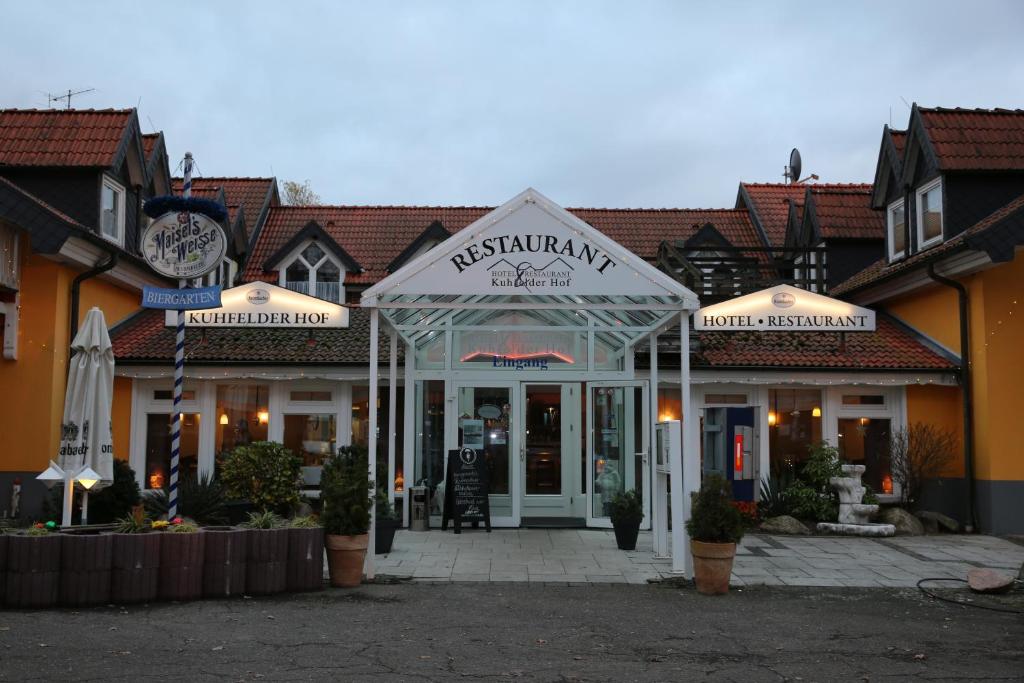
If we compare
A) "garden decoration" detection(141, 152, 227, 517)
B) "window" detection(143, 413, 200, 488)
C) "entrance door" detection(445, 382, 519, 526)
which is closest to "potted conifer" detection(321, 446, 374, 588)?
"garden decoration" detection(141, 152, 227, 517)

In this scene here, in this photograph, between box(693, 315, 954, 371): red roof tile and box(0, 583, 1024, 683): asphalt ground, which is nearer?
box(0, 583, 1024, 683): asphalt ground

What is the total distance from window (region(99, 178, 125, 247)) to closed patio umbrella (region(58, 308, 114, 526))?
5.37 m

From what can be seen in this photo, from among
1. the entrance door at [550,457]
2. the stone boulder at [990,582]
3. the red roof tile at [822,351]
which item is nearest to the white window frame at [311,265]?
the entrance door at [550,457]

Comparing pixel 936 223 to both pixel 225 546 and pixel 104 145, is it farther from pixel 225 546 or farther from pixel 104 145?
pixel 104 145

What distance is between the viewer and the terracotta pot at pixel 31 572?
8.60m

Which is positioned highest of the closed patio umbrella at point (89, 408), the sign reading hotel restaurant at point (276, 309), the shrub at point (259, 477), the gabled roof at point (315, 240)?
the gabled roof at point (315, 240)

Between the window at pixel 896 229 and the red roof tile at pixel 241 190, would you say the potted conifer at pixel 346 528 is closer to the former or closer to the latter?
the red roof tile at pixel 241 190

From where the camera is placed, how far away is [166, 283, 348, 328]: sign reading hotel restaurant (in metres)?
12.6

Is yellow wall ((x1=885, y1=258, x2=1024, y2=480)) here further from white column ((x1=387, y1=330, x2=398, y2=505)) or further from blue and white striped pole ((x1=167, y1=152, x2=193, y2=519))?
blue and white striped pole ((x1=167, y1=152, x2=193, y2=519))

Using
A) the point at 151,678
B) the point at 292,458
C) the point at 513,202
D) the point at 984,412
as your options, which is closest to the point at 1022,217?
the point at 984,412

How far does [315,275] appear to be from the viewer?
63.8 ft

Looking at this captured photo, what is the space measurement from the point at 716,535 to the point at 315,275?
11973 millimetres

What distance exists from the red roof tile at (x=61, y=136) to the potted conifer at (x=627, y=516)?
10.1m

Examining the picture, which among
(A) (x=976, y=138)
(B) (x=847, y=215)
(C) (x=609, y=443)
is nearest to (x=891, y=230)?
(B) (x=847, y=215)
